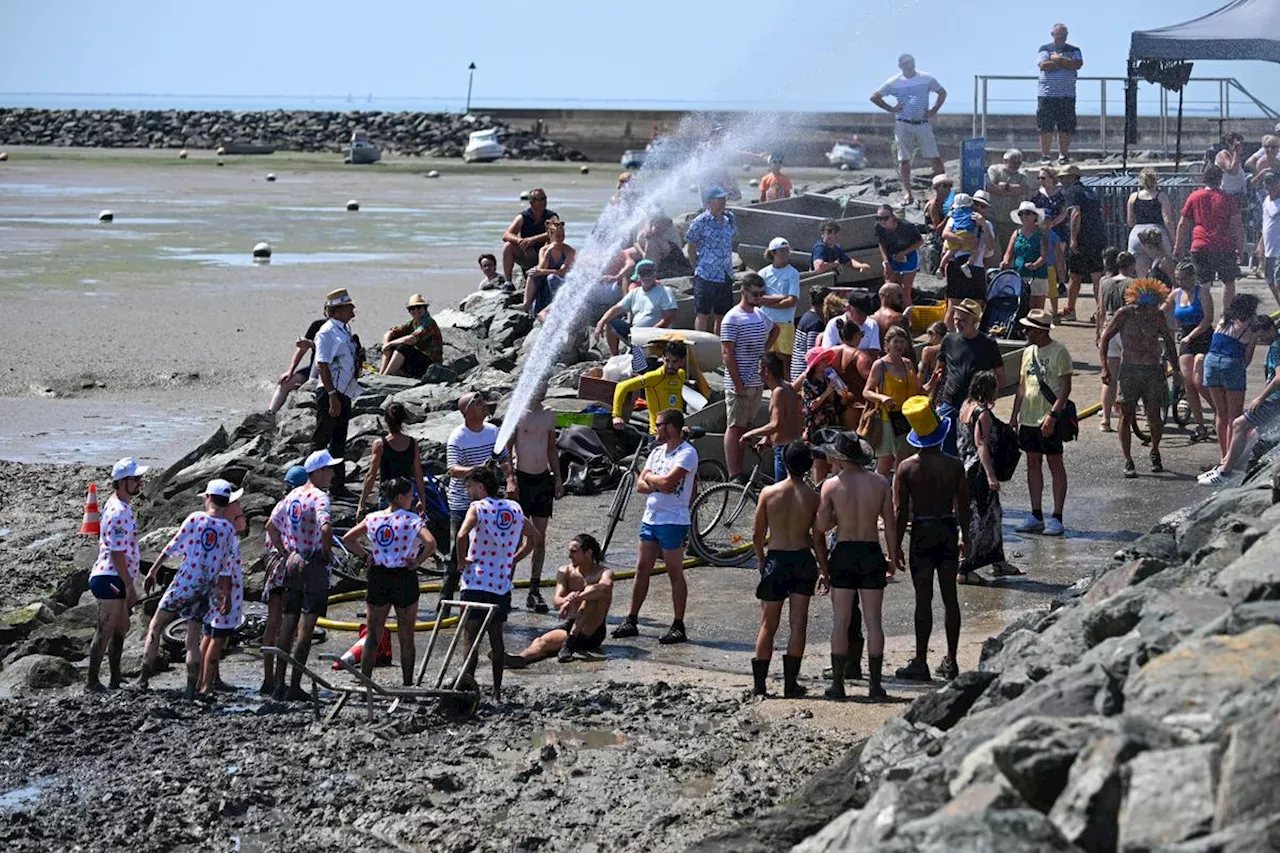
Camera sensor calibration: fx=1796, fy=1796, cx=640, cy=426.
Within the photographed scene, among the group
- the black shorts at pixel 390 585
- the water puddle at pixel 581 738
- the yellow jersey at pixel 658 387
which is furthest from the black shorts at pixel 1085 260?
the water puddle at pixel 581 738

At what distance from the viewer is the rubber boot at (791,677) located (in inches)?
427

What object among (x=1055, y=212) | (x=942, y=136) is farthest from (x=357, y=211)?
(x=1055, y=212)

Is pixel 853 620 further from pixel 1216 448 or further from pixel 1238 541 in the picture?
pixel 1216 448

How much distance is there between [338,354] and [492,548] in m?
5.64

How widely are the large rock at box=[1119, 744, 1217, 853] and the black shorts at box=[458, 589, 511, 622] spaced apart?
5840 millimetres

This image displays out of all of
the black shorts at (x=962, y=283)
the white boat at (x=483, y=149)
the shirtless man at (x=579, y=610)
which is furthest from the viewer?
the white boat at (x=483, y=149)

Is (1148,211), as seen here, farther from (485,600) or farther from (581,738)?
(581,738)

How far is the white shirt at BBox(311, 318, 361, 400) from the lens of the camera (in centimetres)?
1636

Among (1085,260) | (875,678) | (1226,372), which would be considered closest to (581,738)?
(875,678)

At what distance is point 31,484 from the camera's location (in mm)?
18891

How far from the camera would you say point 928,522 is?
441 inches

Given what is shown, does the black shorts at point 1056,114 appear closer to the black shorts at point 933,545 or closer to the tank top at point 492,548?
the black shorts at point 933,545

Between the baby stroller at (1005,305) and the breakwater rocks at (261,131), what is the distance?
241ft

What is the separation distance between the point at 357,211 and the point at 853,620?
45.3 metres
